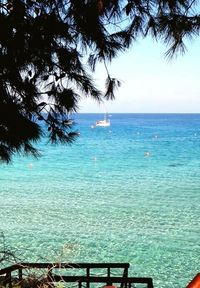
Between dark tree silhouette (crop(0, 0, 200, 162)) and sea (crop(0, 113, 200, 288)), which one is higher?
dark tree silhouette (crop(0, 0, 200, 162))

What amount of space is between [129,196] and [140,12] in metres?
A: 17.0

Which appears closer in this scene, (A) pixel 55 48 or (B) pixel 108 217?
(A) pixel 55 48

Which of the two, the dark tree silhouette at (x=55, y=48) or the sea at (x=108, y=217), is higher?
the dark tree silhouette at (x=55, y=48)

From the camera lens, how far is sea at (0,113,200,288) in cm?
1079

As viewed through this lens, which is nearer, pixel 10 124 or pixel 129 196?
pixel 10 124

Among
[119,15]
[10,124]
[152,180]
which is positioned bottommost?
[152,180]

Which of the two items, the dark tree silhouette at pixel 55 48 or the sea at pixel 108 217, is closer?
the dark tree silhouette at pixel 55 48

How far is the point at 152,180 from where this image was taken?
83.0 feet

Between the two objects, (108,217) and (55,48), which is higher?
(55,48)

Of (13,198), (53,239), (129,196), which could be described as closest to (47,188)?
(13,198)

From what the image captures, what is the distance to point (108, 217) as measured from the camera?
15922mm

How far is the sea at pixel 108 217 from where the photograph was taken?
10.8 metres

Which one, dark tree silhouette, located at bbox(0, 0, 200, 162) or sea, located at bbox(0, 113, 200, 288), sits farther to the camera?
sea, located at bbox(0, 113, 200, 288)

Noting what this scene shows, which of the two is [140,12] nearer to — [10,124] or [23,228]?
[10,124]
